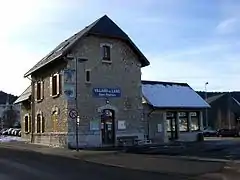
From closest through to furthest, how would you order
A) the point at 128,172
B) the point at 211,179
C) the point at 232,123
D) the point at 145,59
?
the point at 211,179
the point at 128,172
the point at 145,59
the point at 232,123

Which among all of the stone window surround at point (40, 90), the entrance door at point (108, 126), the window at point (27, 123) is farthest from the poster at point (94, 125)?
the window at point (27, 123)

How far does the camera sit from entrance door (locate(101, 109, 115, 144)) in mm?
37031

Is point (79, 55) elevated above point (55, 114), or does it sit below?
Answer: above

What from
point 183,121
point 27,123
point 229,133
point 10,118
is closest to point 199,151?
point 183,121

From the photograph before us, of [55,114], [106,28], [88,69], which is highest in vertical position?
[106,28]

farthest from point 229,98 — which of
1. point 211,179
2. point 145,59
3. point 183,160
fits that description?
point 211,179

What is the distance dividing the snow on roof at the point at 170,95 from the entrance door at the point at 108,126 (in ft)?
19.1

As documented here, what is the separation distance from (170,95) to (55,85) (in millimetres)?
12480

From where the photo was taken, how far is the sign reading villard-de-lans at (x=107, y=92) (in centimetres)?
3678

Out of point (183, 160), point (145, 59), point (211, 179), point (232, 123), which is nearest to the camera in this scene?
point (211, 179)

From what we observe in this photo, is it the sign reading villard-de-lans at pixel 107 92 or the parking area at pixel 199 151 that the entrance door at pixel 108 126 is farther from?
the parking area at pixel 199 151

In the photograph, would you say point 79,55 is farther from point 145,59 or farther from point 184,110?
point 184,110

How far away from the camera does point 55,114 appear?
125 feet

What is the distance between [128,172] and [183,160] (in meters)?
5.41
